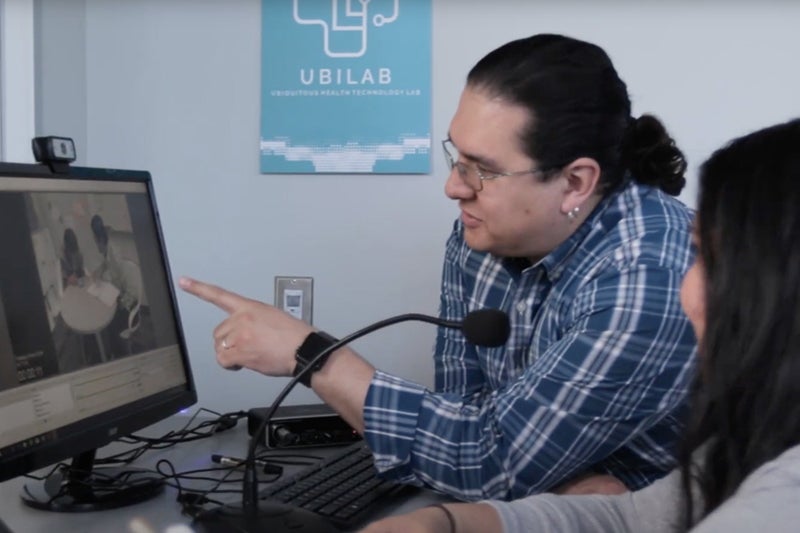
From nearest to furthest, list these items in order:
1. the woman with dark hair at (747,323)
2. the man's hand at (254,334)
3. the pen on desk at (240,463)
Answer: the woman with dark hair at (747,323), the man's hand at (254,334), the pen on desk at (240,463)

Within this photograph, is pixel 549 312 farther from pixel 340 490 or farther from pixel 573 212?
pixel 340 490

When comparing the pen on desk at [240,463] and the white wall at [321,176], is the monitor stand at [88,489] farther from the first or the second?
the white wall at [321,176]

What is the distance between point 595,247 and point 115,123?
123cm

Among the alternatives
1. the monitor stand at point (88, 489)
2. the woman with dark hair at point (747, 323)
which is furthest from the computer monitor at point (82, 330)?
the woman with dark hair at point (747, 323)

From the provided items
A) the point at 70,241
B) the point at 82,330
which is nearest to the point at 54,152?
the point at 70,241

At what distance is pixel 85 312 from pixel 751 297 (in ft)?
2.70

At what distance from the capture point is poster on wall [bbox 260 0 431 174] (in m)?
1.89

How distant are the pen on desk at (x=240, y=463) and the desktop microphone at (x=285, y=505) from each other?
0.86ft

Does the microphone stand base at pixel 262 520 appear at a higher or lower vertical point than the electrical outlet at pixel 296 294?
lower

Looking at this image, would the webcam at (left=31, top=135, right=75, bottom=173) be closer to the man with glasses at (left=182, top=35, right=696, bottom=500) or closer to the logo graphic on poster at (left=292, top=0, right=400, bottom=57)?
the man with glasses at (left=182, top=35, right=696, bottom=500)

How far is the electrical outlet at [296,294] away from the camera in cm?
198

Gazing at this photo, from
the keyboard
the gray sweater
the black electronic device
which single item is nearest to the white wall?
the black electronic device

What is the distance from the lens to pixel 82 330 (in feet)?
3.81

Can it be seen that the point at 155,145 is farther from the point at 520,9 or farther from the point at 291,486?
the point at 291,486
